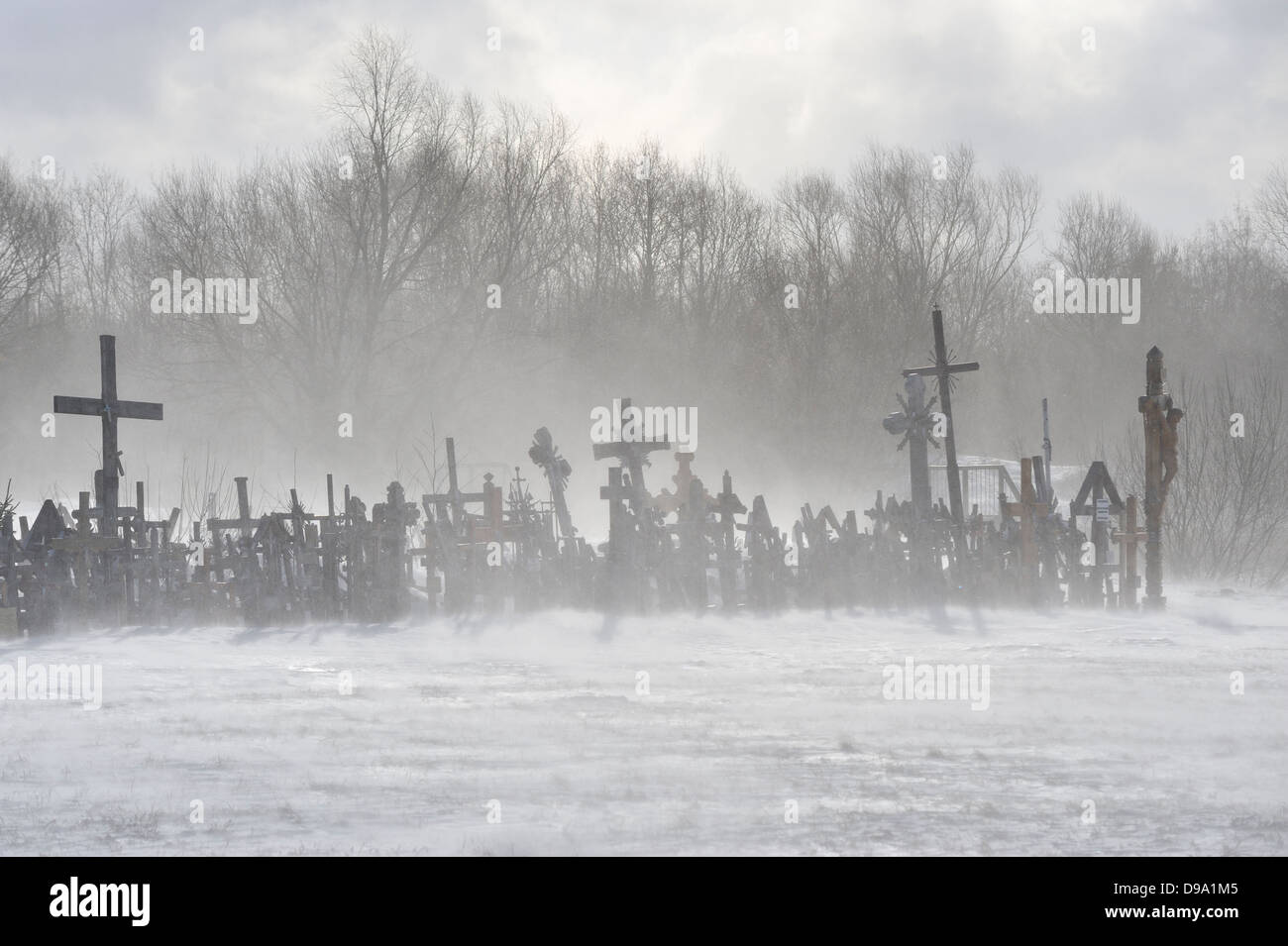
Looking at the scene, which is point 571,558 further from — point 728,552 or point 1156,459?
point 1156,459

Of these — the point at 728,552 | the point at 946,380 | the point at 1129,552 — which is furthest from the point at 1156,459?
the point at 728,552

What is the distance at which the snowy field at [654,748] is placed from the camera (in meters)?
5.95

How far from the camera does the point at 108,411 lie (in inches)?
590

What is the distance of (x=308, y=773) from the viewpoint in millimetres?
7188

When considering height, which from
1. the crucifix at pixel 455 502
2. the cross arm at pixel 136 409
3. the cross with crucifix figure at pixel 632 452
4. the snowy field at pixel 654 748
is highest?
the cross arm at pixel 136 409

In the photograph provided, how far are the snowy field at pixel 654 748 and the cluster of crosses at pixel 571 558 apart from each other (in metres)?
1.66

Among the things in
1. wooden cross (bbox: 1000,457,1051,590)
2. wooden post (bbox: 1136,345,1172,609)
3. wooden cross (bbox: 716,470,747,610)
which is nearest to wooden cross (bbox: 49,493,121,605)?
wooden cross (bbox: 716,470,747,610)

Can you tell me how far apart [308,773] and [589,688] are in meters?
3.15

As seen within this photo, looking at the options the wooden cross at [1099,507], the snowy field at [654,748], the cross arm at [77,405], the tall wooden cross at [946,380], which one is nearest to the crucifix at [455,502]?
the snowy field at [654,748]

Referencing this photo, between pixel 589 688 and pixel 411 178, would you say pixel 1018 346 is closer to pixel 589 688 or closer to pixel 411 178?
pixel 411 178

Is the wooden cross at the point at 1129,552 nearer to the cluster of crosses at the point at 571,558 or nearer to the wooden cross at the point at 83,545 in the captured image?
the cluster of crosses at the point at 571,558

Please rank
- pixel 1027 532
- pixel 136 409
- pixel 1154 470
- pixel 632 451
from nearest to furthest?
1. pixel 1154 470
2. pixel 1027 532
3. pixel 136 409
4. pixel 632 451

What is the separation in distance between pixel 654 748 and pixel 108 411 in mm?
9935

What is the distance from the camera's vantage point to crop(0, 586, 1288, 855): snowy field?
19.5 feet
